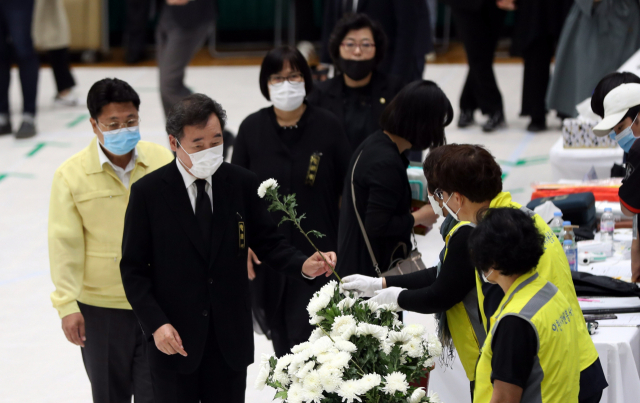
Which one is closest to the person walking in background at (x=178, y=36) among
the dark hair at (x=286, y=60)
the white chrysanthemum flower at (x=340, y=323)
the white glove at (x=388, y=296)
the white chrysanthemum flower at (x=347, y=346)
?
the dark hair at (x=286, y=60)

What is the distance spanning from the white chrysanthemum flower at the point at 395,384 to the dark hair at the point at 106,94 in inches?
64.6

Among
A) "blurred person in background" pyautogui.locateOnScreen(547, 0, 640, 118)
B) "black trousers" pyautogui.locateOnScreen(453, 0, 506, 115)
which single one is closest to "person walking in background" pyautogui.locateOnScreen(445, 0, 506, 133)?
"black trousers" pyautogui.locateOnScreen(453, 0, 506, 115)

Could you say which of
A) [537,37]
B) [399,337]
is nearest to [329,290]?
[399,337]

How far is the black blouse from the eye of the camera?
3383 mm

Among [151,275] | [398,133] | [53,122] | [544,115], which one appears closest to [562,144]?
[544,115]

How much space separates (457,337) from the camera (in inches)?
111

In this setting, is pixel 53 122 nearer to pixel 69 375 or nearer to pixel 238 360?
pixel 69 375

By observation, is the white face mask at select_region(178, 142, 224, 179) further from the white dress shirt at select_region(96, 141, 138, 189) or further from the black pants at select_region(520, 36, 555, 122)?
the black pants at select_region(520, 36, 555, 122)

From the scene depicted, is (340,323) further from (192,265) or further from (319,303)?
(192,265)

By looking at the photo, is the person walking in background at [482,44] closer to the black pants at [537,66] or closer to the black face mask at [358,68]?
the black pants at [537,66]

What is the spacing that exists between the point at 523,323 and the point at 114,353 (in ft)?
5.88

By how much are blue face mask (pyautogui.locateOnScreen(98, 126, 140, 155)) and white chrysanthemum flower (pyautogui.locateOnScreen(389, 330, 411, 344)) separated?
1.42m

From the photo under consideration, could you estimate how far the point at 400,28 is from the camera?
6227 millimetres

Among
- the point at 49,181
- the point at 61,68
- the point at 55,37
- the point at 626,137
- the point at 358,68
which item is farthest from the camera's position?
the point at 61,68
